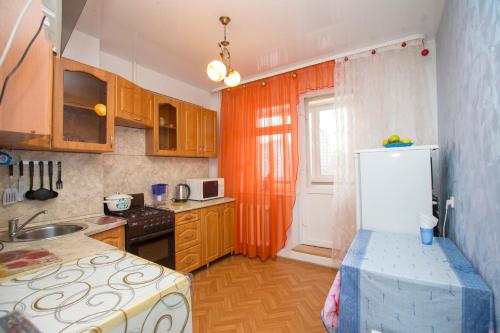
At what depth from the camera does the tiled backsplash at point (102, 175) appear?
1916 mm

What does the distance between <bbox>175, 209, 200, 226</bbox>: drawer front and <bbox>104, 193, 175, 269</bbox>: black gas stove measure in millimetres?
72

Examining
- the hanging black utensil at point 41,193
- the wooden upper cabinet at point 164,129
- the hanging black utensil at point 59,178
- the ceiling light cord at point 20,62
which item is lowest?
the hanging black utensil at point 41,193

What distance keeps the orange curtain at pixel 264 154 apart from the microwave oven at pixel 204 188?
0.26 meters

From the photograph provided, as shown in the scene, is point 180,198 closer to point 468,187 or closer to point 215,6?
point 215,6

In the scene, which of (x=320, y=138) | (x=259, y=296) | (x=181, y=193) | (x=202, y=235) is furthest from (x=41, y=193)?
(x=320, y=138)

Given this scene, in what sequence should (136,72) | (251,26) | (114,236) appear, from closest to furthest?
(114,236)
(251,26)
(136,72)

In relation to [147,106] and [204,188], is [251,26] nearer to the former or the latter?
[147,106]

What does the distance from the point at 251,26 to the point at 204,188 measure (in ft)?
6.61

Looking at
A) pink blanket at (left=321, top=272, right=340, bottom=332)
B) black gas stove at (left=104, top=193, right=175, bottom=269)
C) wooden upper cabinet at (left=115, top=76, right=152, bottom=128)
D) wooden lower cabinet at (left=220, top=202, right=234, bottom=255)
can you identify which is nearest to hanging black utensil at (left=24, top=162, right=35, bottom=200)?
black gas stove at (left=104, top=193, right=175, bottom=269)

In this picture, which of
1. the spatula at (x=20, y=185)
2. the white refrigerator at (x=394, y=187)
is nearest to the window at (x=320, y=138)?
the white refrigerator at (x=394, y=187)

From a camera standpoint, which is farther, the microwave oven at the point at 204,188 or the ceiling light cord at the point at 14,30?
the microwave oven at the point at 204,188

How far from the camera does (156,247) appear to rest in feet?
7.63

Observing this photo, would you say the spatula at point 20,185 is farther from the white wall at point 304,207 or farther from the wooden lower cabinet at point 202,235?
the white wall at point 304,207

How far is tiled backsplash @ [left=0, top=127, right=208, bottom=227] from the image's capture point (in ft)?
6.29
